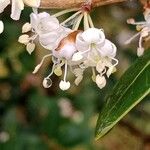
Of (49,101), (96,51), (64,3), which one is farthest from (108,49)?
(49,101)

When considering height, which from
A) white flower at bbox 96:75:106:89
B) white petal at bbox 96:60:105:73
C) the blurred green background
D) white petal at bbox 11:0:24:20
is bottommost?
the blurred green background

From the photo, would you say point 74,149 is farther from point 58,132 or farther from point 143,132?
point 143,132

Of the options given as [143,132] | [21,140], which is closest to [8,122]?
[21,140]

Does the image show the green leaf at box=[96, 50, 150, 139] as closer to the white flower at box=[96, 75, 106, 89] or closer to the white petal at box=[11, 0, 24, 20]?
the white flower at box=[96, 75, 106, 89]

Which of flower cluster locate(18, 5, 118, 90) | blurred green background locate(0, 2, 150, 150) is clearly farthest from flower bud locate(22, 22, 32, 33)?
Answer: blurred green background locate(0, 2, 150, 150)

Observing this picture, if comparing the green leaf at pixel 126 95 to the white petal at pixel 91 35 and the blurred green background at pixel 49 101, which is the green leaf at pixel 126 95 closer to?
the white petal at pixel 91 35

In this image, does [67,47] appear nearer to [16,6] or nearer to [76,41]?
[76,41]
